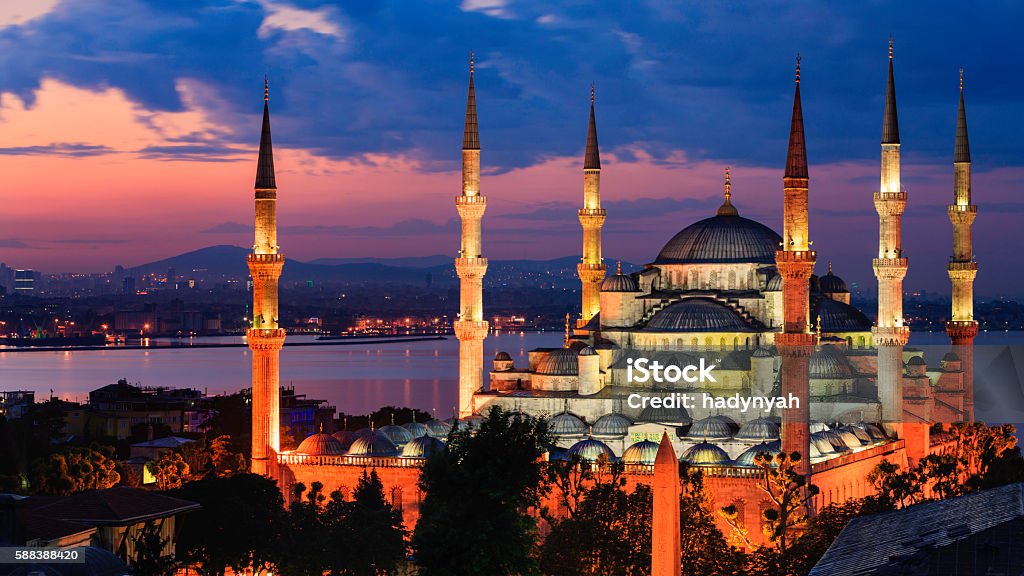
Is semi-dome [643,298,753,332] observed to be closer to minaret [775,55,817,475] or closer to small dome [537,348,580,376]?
small dome [537,348,580,376]

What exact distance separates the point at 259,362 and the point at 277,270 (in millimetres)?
2939

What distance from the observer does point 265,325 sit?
4944cm

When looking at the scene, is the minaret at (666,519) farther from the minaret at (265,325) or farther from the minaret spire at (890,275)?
the minaret spire at (890,275)

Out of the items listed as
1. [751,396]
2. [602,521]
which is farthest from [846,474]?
[602,521]

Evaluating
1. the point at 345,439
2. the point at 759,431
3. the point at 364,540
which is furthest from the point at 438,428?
the point at 364,540

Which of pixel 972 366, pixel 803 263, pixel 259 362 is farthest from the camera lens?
pixel 972 366

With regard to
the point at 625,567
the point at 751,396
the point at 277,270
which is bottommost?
the point at 625,567

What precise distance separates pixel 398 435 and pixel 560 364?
5.86 meters

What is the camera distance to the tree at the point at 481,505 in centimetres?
2998

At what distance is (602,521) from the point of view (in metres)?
37.5

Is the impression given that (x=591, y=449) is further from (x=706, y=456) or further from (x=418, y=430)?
(x=418, y=430)

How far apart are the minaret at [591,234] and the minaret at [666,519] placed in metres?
30.0

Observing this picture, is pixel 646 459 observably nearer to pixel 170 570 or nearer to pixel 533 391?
pixel 533 391

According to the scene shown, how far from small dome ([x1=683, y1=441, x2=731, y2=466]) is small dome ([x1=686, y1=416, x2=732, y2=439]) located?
2140mm
